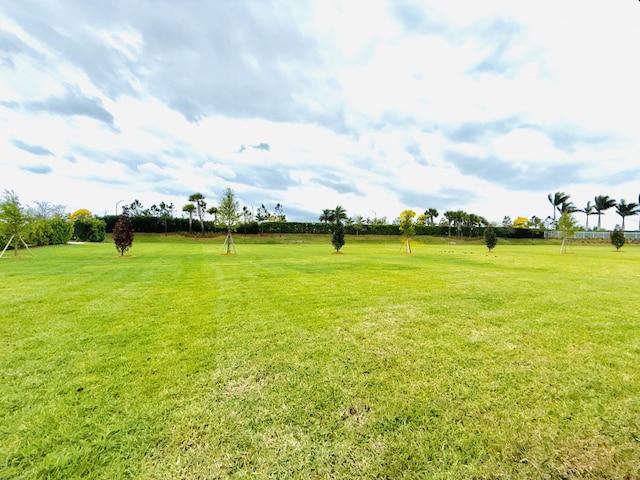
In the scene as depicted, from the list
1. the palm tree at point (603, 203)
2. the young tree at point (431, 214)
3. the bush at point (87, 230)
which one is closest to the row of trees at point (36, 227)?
the bush at point (87, 230)

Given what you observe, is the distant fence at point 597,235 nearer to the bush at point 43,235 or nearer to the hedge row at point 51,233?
the bush at point 43,235

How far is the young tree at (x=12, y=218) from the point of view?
14656mm

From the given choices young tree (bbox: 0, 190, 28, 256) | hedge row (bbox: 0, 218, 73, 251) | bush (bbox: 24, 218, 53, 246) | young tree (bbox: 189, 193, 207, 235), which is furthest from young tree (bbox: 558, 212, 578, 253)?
young tree (bbox: 189, 193, 207, 235)

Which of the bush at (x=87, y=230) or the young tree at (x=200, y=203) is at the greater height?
the young tree at (x=200, y=203)

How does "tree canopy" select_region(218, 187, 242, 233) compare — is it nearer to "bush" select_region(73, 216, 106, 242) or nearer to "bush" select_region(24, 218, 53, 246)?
"bush" select_region(24, 218, 53, 246)

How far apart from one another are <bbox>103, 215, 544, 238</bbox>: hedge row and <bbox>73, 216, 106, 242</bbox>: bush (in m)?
5.02

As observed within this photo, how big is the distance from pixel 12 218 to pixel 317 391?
21.0 metres

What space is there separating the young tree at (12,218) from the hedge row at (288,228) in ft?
73.0

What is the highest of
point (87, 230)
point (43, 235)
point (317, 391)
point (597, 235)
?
point (87, 230)

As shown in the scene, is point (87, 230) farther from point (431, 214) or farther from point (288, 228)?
point (431, 214)

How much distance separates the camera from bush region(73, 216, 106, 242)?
104 ft

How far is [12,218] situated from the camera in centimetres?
1493

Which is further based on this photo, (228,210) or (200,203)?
(200,203)

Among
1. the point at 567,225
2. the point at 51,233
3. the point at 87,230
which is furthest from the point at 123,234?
the point at 567,225
